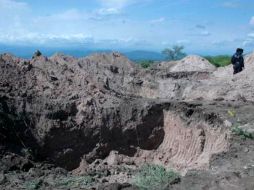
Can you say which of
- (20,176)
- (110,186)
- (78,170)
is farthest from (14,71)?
(110,186)

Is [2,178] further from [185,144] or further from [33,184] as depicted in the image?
[185,144]

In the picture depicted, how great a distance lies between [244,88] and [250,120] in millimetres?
5891

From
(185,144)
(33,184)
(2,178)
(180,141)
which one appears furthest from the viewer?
(180,141)

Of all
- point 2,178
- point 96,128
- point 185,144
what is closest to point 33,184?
point 2,178

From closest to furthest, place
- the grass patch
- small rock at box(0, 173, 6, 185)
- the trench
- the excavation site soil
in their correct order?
the grass patch → small rock at box(0, 173, 6, 185) → the excavation site soil → the trench

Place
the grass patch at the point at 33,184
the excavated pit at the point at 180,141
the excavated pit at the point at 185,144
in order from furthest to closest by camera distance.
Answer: the excavated pit at the point at 180,141 → the excavated pit at the point at 185,144 → the grass patch at the point at 33,184

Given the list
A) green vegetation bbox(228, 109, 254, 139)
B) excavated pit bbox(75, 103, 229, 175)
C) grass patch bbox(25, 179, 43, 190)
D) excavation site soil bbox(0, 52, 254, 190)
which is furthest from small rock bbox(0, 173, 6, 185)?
green vegetation bbox(228, 109, 254, 139)

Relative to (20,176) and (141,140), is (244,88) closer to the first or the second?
(141,140)

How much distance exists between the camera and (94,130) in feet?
39.3

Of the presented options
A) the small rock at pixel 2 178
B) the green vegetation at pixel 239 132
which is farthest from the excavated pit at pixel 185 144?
the small rock at pixel 2 178

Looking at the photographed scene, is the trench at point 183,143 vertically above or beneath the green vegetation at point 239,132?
beneath

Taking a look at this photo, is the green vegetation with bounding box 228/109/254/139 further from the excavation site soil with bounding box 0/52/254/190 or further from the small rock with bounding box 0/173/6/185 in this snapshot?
the small rock with bounding box 0/173/6/185

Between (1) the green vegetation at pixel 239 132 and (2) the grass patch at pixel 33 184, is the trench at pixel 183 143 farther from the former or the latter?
(2) the grass patch at pixel 33 184

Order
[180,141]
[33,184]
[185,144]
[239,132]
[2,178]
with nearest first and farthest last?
[33,184], [2,178], [239,132], [185,144], [180,141]
